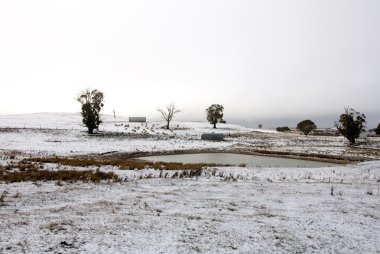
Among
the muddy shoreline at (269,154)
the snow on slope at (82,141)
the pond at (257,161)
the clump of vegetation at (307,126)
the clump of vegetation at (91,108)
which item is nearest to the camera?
the pond at (257,161)

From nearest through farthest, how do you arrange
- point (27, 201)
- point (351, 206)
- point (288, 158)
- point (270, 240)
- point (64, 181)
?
point (270, 240) < point (27, 201) < point (351, 206) < point (64, 181) < point (288, 158)

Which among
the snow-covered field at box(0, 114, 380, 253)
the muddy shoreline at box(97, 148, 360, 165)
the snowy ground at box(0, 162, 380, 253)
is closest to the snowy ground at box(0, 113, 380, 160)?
the muddy shoreline at box(97, 148, 360, 165)

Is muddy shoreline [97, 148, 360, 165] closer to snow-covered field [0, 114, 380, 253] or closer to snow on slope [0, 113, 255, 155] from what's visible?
snow on slope [0, 113, 255, 155]

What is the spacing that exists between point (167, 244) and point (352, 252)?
418 centimetres

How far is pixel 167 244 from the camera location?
7082 mm

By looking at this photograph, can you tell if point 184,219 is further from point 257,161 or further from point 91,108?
point 91,108

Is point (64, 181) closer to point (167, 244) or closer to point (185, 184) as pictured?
point (185, 184)

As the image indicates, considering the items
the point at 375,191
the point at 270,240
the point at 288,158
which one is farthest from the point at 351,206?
the point at 288,158

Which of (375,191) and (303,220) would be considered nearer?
(303,220)

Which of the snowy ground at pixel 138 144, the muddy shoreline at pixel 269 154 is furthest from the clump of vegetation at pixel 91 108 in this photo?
the muddy shoreline at pixel 269 154

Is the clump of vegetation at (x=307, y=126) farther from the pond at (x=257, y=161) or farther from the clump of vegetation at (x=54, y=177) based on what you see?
the clump of vegetation at (x=54, y=177)

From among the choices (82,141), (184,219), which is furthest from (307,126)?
(184,219)

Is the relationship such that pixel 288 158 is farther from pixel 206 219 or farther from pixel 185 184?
pixel 206 219

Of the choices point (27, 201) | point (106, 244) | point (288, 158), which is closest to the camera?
point (106, 244)
